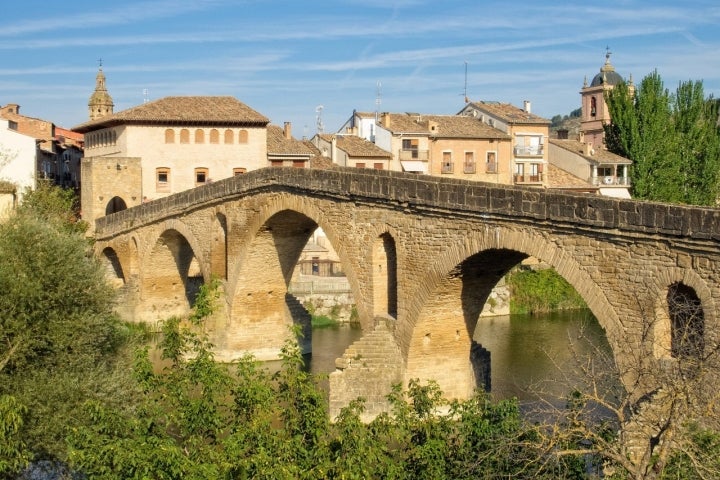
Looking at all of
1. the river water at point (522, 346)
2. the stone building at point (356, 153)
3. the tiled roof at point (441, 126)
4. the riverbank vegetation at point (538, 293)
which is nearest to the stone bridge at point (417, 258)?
the river water at point (522, 346)

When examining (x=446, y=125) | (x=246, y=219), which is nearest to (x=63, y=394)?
(x=246, y=219)

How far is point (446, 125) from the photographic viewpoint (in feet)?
167

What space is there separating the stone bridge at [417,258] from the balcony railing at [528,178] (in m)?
20.4

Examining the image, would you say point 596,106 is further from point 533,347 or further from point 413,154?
point 533,347

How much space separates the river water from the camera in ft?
84.1

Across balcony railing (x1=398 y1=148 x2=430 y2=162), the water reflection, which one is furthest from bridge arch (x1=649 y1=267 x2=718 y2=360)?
balcony railing (x1=398 y1=148 x2=430 y2=162)

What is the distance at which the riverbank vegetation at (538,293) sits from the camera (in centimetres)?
4062

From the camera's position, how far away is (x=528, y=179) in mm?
51406

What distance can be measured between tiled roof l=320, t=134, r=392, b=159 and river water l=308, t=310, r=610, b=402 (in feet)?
41.9

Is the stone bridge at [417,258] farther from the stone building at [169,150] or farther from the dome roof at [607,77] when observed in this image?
the dome roof at [607,77]

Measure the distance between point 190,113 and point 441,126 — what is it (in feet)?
42.9

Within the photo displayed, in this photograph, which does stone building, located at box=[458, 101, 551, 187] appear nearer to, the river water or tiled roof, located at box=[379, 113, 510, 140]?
tiled roof, located at box=[379, 113, 510, 140]

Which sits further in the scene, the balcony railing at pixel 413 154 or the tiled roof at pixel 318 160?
the balcony railing at pixel 413 154

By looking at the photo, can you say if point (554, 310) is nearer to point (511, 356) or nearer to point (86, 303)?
point (511, 356)
